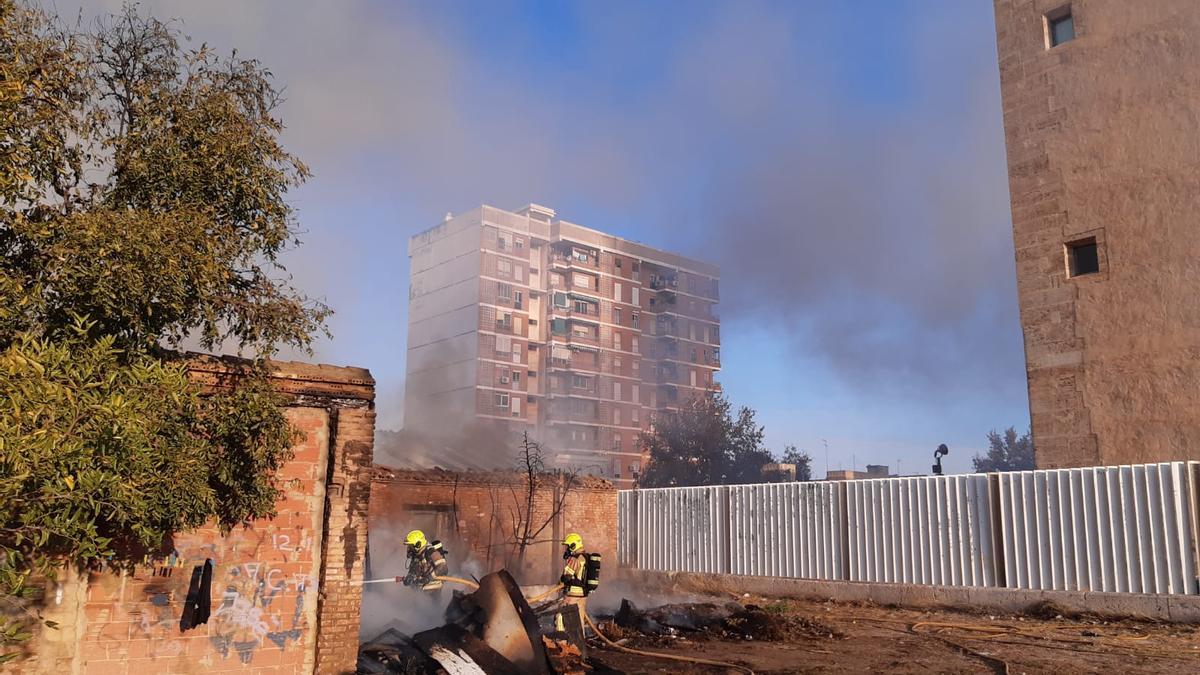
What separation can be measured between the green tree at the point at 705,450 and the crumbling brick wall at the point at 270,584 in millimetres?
46214

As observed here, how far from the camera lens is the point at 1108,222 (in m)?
20.2

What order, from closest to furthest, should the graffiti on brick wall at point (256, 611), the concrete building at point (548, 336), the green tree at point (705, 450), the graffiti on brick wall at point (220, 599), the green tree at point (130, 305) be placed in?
the green tree at point (130, 305), the graffiti on brick wall at point (220, 599), the graffiti on brick wall at point (256, 611), the green tree at point (705, 450), the concrete building at point (548, 336)

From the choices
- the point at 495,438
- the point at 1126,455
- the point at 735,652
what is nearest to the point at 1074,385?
the point at 1126,455

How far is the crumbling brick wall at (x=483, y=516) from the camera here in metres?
23.3

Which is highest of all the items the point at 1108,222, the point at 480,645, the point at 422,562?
the point at 1108,222

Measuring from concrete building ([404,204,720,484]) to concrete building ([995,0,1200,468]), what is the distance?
60185 mm

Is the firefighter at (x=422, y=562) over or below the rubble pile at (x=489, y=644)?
over

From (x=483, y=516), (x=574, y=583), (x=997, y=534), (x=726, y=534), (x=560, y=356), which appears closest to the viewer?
(x=574, y=583)

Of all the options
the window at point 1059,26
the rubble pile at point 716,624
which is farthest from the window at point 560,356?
the rubble pile at point 716,624

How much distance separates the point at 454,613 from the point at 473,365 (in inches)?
2791

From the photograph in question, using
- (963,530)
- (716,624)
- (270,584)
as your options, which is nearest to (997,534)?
(963,530)

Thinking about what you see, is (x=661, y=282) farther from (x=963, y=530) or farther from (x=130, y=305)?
(x=130, y=305)

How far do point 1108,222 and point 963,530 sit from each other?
888 centimetres

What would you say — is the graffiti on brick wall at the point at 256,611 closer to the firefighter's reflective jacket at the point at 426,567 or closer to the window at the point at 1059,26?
the firefighter's reflective jacket at the point at 426,567
